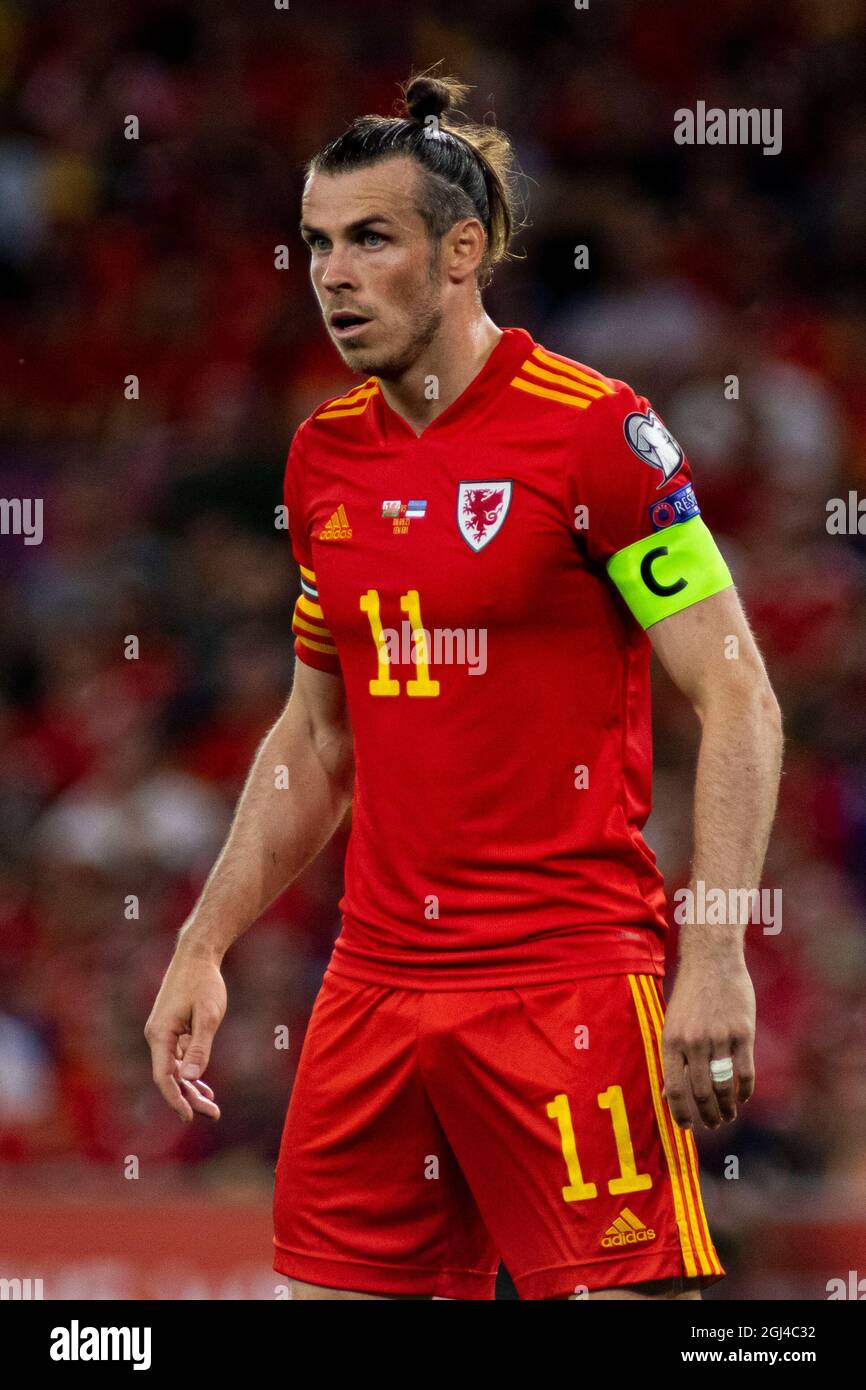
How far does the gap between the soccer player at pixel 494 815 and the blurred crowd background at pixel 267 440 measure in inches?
80.4

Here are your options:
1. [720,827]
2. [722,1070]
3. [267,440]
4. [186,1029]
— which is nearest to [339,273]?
[720,827]

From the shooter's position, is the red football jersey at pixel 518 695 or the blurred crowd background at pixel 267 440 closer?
the red football jersey at pixel 518 695

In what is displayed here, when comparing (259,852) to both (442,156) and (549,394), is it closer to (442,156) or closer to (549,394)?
(549,394)

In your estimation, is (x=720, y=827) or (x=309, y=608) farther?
(x=309, y=608)

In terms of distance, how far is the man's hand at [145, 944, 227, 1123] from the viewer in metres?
2.90

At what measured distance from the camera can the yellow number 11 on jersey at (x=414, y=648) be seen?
2.80m

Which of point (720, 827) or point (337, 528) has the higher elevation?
point (337, 528)

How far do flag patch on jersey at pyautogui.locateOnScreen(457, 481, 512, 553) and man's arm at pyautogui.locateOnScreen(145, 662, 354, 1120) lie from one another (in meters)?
0.46

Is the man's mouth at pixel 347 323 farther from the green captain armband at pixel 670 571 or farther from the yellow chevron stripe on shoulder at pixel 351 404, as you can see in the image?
the green captain armband at pixel 670 571

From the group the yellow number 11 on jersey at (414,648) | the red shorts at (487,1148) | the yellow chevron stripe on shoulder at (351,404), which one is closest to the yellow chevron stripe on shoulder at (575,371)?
the yellow chevron stripe on shoulder at (351,404)

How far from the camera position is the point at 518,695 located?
275 centimetres

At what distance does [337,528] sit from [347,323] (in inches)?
11.6
